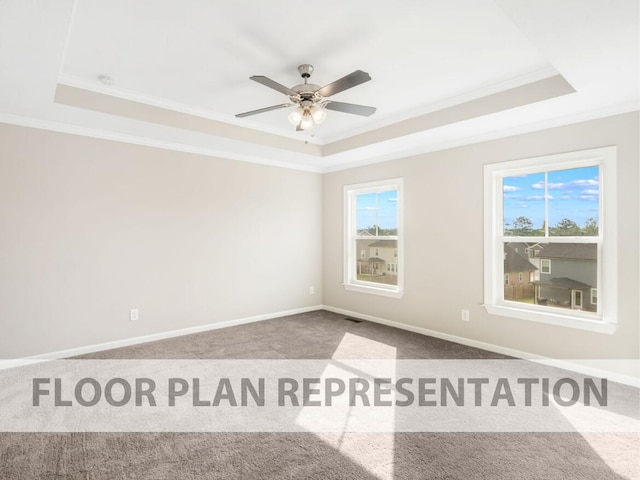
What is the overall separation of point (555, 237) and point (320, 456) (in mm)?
2998

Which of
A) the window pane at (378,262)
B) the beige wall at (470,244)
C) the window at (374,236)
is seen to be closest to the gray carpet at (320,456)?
the beige wall at (470,244)

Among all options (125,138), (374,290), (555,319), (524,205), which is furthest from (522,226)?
(125,138)

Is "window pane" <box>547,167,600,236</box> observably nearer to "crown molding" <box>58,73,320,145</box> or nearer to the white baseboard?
the white baseboard

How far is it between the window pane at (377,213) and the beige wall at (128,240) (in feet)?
3.49

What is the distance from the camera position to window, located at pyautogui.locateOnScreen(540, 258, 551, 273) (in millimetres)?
3510

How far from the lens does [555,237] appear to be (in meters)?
3.40

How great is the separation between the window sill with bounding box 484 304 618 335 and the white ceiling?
185 cm

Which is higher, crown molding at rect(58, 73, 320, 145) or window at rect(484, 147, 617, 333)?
crown molding at rect(58, 73, 320, 145)

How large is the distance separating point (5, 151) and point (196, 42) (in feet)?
7.48

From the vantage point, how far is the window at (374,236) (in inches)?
192

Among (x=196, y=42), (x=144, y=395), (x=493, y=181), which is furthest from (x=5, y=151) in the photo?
(x=493, y=181)

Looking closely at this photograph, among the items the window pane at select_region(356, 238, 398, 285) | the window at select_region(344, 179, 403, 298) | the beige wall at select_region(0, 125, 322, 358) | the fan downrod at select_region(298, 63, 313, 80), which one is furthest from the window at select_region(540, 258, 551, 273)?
the beige wall at select_region(0, 125, 322, 358)

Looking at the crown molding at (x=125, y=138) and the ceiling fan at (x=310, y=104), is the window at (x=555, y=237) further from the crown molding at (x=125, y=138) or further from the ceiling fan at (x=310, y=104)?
the crown molding at (x=125, y=138)

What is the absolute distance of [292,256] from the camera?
5480 mm
